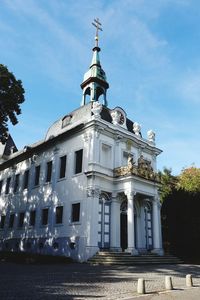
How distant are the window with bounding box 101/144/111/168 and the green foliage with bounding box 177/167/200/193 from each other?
11926 millimetres

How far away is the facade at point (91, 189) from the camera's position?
20984 mm

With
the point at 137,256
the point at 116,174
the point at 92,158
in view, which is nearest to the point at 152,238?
the point at 137,256

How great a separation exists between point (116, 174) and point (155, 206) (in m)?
4.40

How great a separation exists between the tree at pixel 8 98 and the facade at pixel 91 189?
5.08 m

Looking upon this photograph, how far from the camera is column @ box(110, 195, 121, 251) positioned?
21297 mm

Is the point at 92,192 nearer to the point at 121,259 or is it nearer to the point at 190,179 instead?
the point at 121,259

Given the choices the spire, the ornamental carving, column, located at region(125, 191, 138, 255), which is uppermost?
the spire

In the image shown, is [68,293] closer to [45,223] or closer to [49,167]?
[45,223]

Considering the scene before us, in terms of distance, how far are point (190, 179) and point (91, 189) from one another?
18.3 metres

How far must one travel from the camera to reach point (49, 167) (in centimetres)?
2667

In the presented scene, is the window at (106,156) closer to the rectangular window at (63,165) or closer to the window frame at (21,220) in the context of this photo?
the rectangular window at (63,165)

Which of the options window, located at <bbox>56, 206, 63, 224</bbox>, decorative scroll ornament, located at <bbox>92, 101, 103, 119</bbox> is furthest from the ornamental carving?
window, located at <bbox>56, 206, 63, 224</bbox>

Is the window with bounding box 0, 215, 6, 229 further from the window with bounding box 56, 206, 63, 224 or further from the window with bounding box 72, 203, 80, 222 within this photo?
the window with bounding box 72, 203, 80, 222

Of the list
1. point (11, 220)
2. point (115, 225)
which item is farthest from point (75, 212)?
point (11, 220)
